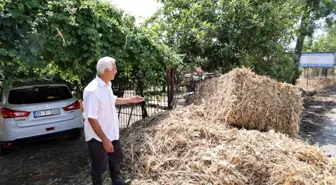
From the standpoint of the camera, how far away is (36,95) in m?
5.37

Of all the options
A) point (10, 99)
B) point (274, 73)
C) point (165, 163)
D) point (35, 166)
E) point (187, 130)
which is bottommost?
point (35, 166)

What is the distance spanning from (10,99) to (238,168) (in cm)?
449

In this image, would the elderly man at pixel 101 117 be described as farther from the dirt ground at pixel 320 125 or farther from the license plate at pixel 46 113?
the dirt ground at pixel 320 125

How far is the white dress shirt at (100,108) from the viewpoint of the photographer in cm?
297

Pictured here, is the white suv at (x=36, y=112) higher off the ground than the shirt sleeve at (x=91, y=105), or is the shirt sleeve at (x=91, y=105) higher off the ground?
the shirt sleeve at (x=91, y=105)

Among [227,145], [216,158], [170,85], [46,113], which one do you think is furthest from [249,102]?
[46,113]

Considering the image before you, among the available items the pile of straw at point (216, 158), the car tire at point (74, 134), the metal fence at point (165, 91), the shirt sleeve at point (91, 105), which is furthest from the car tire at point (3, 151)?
the shirt sleeve at point (91, 105)

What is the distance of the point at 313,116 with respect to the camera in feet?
30.9

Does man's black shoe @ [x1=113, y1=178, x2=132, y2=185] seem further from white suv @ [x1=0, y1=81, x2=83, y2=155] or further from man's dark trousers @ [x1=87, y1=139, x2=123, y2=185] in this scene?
white suv @ [x1=0, y1=81, x2=83, y2=155]

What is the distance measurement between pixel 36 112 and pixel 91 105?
9.06 ft

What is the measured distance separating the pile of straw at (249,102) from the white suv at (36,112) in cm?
273

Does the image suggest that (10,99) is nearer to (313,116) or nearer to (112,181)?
(112,181)

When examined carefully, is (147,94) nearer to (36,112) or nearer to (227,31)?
(36,112)

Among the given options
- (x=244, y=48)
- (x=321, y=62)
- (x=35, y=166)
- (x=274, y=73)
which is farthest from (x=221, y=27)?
(x=321, y=62)
